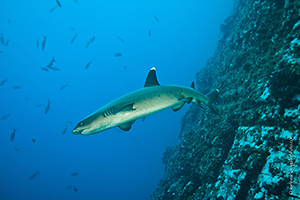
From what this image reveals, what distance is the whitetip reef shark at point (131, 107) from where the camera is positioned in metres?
2.48

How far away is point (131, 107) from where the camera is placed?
2660 mm

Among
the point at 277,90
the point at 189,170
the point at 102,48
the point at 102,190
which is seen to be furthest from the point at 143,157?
the point at 102,48

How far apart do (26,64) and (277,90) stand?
489 feet

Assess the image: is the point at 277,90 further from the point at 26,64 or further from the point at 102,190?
the point at 26,64

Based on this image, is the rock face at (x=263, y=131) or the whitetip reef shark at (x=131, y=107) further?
the rock face at (x=263, y=131)

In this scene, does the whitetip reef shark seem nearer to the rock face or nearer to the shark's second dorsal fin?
the shark's second dorsal fin

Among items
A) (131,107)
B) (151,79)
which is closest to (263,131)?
(151,79)

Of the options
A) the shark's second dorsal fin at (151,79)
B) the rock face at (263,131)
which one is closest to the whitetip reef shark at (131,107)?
the shark's second dorsal fin at (151,79)

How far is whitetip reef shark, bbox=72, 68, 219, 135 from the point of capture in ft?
8.14

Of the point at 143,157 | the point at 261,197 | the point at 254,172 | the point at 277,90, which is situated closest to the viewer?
the point at 261,197

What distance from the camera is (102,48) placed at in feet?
456

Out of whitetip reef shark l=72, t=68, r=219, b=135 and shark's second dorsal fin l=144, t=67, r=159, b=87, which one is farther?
shark's second dorsal fin l=144, t=67, r=159, b=87

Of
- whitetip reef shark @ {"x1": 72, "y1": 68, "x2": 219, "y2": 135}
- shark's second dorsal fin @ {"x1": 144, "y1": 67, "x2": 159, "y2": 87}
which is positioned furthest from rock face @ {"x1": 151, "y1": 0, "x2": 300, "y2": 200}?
shark's second dorsal fin @ {"x1": 144, "y1": 67, "x2": 159, "y2": 87}

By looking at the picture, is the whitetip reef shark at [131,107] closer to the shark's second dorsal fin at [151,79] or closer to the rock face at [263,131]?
the shark's second dorsal fin at [151,79]
